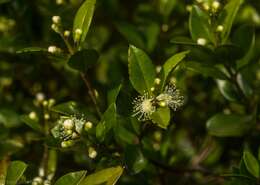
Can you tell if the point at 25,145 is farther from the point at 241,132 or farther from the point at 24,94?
the point at 241,132

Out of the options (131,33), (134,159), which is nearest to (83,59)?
(134,159)

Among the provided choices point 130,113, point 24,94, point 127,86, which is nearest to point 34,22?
point 24,94

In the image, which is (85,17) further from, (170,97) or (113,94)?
(170,97)

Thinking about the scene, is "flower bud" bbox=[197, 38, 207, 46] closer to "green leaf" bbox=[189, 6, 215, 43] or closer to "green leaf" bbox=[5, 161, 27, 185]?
"green leaf" bbox=[189, 6, 215, 43]

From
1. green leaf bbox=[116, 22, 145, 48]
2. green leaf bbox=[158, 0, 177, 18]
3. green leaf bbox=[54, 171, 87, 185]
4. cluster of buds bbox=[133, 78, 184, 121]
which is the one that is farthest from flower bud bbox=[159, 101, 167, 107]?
green leaf bbox=[158, 0, 177, 18]

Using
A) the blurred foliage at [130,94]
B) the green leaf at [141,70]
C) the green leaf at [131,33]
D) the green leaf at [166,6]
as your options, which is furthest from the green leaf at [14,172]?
the green leaf at [166,6]
